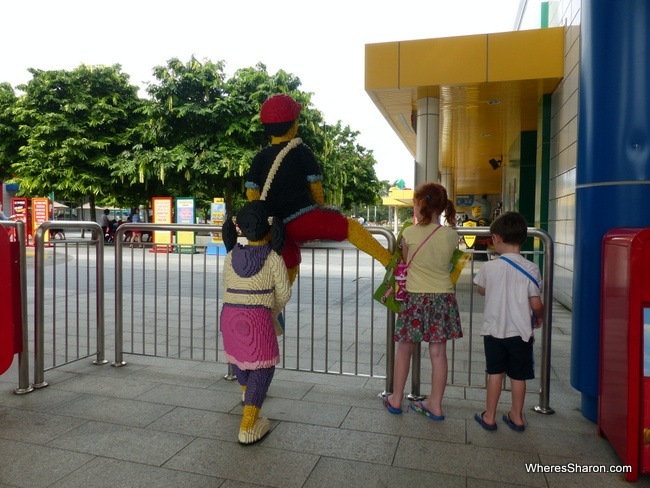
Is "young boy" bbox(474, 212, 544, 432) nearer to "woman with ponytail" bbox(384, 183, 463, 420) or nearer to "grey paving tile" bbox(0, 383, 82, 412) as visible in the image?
"woman with ponytail" bbox(384, 183, 463, 420)

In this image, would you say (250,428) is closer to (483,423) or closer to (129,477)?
(129,477)

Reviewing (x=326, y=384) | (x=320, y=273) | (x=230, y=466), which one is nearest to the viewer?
(x=230, y=466)

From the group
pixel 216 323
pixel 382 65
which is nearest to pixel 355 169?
pixel 382 65

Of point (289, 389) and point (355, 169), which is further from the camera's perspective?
point (355, 169)

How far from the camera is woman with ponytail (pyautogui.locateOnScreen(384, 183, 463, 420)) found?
3.24m

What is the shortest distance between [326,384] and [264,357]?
49.2 inches

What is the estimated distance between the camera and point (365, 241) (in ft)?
10.7

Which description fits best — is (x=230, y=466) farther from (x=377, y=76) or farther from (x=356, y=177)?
(x=356, y=177)

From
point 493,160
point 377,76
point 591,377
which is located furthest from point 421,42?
point 493,160

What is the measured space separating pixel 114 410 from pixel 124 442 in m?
0.56

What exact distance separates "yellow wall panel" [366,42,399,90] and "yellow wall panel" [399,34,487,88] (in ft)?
0.38

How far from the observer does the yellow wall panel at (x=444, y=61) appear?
8070 millimetres

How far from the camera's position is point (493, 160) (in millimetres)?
19391

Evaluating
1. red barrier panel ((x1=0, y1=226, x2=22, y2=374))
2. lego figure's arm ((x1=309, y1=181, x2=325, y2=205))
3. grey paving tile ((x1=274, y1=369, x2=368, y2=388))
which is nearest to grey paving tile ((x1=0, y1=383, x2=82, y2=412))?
red barrier panel ((x1=0, y1=226, x2=22, y2=374))
